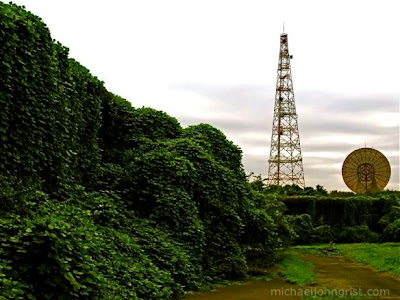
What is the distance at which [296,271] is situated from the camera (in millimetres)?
13797

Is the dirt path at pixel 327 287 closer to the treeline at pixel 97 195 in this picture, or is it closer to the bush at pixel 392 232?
the treeline at pixel 97 195

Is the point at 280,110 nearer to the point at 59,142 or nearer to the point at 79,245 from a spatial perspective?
the point at 59,142

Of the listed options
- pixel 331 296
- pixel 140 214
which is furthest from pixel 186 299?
pixel 331 296

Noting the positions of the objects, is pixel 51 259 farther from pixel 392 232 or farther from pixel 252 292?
pixel 392 232

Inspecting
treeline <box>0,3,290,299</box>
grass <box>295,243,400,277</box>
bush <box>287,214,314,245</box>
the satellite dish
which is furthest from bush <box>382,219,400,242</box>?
treeline <box>0,3,290,299</box>

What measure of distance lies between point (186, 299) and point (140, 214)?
1.85 metres

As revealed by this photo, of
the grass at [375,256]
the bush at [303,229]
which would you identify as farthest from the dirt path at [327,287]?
the bush at [303,229]

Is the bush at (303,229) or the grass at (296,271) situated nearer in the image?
the grass at (296,271)

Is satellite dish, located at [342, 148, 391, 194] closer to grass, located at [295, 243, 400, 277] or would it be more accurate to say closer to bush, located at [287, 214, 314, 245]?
bush, located at [287, 214, 314, 245]

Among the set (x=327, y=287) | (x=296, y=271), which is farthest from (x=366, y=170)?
(x=327, y=287)

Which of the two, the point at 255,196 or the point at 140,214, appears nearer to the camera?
the point at 140,214

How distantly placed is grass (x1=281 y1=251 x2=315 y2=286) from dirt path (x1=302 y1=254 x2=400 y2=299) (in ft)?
0.78

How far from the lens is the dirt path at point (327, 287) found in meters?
9.77

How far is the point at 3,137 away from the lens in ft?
23.2
